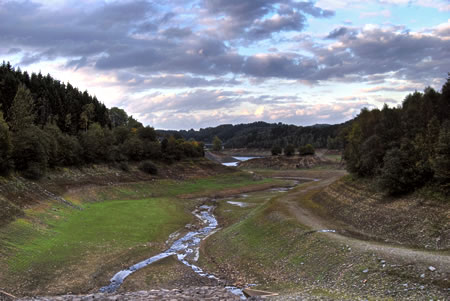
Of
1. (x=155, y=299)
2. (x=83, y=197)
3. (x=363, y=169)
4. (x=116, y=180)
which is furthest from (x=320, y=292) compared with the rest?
(x=116, y=180)

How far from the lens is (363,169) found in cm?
5491

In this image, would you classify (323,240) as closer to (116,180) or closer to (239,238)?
(239,238)

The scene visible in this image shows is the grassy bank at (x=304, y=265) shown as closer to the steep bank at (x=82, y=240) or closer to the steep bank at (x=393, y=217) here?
the steep bank at (x=82, y=240)

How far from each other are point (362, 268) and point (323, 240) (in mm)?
7276

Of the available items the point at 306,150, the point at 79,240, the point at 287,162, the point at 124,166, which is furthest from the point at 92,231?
the point at 306,150

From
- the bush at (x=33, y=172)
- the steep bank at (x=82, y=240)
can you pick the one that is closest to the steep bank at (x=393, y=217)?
the steep bank at (x=82, y=240)

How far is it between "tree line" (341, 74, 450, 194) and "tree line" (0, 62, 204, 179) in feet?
176

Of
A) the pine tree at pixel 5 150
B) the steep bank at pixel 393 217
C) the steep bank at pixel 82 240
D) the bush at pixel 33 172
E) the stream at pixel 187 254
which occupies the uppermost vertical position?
the pine tree at pixel 5 150

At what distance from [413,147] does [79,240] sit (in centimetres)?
A: 4007

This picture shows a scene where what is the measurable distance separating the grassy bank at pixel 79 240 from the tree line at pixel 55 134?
9592 mm

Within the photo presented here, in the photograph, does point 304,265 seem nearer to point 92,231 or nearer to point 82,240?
point 82,240

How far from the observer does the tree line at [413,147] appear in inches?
1339

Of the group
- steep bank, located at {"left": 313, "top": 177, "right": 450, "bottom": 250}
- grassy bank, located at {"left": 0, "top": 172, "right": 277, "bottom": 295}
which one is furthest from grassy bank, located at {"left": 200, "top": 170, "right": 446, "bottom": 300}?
grassy bank, located at {"left": 0, "top": 172, "right": 277, "bottom": 295}

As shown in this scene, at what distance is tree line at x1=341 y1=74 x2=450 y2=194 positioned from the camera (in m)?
34.0
